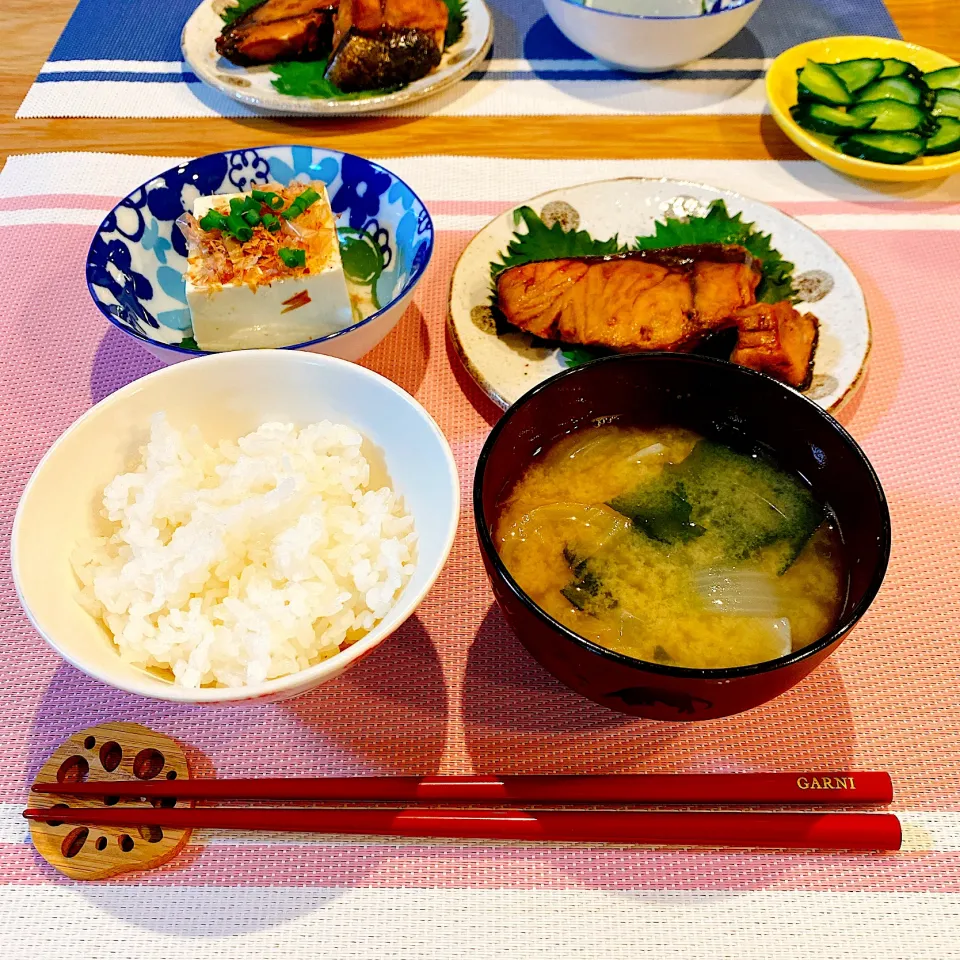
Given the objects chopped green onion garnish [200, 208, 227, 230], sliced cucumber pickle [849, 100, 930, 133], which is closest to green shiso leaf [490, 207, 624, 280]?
chopped green onion garnish [200, 208, 227, 230]

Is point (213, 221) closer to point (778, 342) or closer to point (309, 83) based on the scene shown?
point (309, 83)

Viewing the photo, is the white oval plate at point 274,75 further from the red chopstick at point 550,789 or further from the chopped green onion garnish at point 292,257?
the red chopstick at point 550,789

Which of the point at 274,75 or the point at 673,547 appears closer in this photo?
the point at 673,547

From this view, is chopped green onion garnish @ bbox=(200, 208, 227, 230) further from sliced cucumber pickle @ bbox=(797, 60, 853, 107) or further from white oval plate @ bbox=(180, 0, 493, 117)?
sliced cucumber pickle @ bbox=(797, 60, 853, 107)

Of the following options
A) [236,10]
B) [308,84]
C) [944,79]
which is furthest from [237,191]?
[944,79]

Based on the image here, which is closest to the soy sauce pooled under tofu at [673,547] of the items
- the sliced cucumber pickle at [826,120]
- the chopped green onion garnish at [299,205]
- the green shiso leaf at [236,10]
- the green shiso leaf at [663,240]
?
the green shiso leaf at [663,240]

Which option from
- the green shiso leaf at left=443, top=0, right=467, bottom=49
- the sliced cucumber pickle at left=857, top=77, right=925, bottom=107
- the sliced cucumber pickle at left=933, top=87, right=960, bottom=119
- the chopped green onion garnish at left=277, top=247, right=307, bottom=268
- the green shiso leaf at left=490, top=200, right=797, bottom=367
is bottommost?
the green shiso leaf at left=490, top=200, right=797, bottom=367
